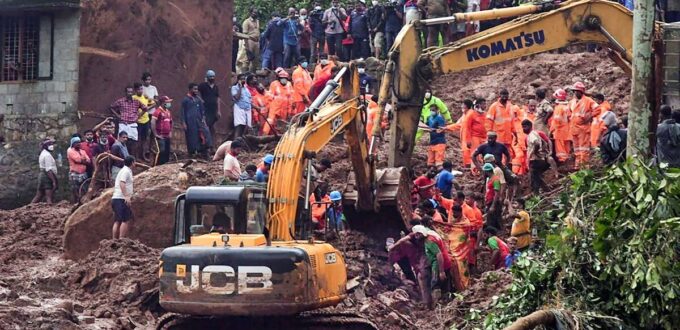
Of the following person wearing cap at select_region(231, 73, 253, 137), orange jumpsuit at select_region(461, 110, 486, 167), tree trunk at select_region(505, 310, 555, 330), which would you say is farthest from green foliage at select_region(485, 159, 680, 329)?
person wearing cap at select_region(231, 73, 253, 137)

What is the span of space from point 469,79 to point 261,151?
7186mm

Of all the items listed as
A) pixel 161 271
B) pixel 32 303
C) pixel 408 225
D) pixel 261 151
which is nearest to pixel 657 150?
pixel 408 225

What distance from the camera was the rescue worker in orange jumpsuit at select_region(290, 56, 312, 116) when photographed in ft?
114

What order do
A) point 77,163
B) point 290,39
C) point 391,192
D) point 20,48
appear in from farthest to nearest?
point 290,39 → point 20,48 → point 77,163 → point 391,192

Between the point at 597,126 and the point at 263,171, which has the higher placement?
the point at 597,126

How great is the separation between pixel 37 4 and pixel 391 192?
11321mm

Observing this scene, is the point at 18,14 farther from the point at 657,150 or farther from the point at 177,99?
the point at 657,150

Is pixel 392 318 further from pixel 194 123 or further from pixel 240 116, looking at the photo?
pixel 240 116

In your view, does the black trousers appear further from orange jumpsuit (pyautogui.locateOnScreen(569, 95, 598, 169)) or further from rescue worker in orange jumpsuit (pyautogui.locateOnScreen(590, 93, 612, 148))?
rescue worker in orange jumpsuit (pyautogui.locateOnScreen(590, 93, 612, 148))

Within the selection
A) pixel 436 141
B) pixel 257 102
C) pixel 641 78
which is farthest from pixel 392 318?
pixel 257 102

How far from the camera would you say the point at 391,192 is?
25.3 m

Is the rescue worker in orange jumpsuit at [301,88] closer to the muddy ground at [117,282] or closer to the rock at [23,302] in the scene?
the muddy ground at [117,282]

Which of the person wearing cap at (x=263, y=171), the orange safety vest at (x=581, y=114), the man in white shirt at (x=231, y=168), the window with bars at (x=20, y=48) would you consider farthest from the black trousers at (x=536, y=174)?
the window with bars at (x=20, y=48)

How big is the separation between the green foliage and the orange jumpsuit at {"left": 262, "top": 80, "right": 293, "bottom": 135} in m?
18.4
